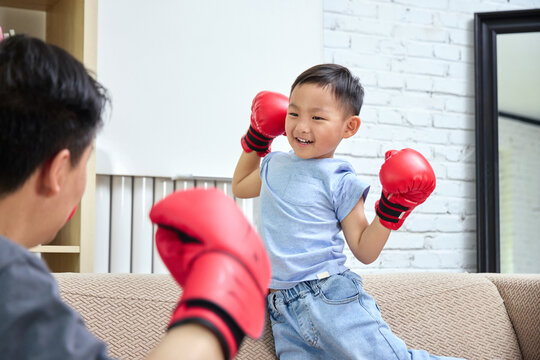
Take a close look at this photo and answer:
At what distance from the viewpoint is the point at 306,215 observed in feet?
4.62

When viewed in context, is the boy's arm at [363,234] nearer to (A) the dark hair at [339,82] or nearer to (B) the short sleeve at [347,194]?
(B) the short sleeve at [347,194]

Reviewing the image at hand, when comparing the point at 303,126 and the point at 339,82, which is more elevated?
the point at 339,82

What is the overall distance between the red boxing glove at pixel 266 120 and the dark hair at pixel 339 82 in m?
0.09

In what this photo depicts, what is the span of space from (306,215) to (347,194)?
10 centimetres

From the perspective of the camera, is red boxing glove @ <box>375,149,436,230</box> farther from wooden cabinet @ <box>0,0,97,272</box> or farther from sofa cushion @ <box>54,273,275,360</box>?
wooden cabinet @ <box>0,0,97,272</box>

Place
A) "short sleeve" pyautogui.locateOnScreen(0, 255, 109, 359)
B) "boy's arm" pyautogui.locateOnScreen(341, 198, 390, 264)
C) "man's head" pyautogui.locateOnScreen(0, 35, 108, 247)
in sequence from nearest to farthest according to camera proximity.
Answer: "short sleeve" pyautogui.locateOnScreen(0, 255, 109, 359) < "man's head" pyautogui.locateOnScreen(0, 35, 108, 247) < "boy's arm" pyautogui.locateOnScreen(341, 198, 390, 264)

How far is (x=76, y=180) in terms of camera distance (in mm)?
741

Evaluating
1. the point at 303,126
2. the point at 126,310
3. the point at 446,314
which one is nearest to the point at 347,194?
the point at 303,126

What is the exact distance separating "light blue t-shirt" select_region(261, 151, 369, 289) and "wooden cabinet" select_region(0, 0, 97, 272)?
0.88m

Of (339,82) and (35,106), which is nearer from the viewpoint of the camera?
(35,106)

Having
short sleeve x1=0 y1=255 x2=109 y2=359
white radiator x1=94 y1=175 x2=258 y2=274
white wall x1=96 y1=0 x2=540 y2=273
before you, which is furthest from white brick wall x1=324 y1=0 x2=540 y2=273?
short sleeve x1=0 y1=255 x2=109 y2=359

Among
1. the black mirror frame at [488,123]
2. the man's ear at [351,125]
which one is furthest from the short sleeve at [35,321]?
the black mirror frame at [488,123]

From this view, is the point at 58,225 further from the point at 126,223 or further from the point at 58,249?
the point at 126,223

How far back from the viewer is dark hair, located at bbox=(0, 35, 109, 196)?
0.67m
